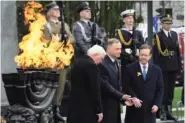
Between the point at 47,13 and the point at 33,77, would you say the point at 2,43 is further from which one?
the point at 33,77

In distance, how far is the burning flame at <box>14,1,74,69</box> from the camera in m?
9.09

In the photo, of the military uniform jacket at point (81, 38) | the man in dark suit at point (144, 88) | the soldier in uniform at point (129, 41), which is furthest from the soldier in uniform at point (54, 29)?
the man in dark suit at point (144, 88)

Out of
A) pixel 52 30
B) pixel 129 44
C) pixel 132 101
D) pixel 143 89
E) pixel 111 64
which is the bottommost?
pixel 132 101

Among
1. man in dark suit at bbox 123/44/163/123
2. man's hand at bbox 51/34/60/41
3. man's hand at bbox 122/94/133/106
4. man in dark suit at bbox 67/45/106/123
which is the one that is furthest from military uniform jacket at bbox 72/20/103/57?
man in dark suit at bbox 67/45/106/123

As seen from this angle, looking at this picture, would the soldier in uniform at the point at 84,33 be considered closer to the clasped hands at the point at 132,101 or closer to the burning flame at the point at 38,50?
the burning flame at the point at 38,50

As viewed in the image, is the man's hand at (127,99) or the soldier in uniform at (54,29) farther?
the soldier in uniform at (54,29)

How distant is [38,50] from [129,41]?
1.81m

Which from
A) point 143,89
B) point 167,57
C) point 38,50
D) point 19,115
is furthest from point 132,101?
point 167,57

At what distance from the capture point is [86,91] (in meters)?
7.86

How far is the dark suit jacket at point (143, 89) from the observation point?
27.9ft

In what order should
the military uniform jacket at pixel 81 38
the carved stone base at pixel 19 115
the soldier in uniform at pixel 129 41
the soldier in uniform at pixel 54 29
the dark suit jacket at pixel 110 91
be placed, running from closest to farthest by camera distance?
the carved stone base at pixel 19 115, the dark suit jacket at pixel 110 91, the soldier in uniform at pixel 54 29, the military uniform jacket at pixel 81 38, the soldier in uniform at pixel 129 41

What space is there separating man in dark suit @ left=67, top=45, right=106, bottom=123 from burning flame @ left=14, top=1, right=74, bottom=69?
4.28 ft

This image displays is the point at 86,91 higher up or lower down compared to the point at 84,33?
lower down

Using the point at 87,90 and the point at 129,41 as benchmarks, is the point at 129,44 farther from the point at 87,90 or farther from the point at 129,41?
the point at 87,90
